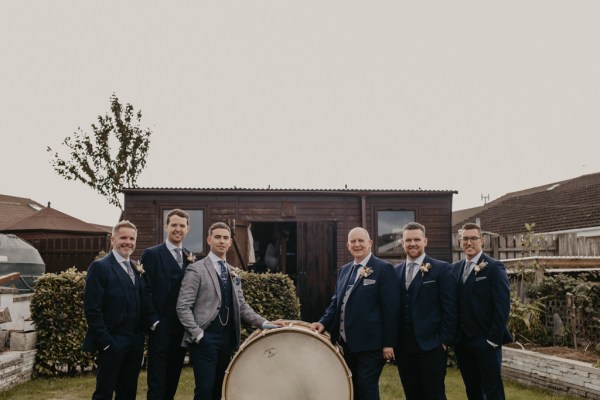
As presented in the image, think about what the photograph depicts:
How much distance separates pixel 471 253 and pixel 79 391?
5.40m

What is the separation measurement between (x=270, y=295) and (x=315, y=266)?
5.13 meters

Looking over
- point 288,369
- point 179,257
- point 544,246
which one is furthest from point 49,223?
point 288,369

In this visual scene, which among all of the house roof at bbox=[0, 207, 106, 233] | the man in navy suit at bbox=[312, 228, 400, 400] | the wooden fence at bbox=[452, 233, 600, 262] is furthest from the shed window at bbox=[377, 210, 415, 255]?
the house roof at bbox=[0, 207, 106, 233]

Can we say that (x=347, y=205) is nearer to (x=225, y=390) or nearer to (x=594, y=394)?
(x=594, y=394)

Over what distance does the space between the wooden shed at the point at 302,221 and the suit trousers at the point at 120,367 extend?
8.33m

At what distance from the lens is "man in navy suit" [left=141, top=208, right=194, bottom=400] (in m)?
5.25

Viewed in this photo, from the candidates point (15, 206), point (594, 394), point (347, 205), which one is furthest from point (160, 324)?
point (15, 206)

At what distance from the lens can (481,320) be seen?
5.11m

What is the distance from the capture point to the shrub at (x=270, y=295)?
923 cm

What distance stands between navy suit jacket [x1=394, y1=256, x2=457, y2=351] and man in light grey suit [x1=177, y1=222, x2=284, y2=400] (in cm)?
120

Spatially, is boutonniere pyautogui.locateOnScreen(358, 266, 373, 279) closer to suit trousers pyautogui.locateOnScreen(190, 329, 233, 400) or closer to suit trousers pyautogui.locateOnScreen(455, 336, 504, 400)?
suit trousers pyautogui.locateOnScreen(455, 336, 504, 400)

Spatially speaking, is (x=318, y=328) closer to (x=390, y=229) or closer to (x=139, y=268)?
(x=139, y=268)

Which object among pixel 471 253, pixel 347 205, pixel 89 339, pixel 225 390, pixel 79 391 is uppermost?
pixel 347 205

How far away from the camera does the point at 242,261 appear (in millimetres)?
13484
